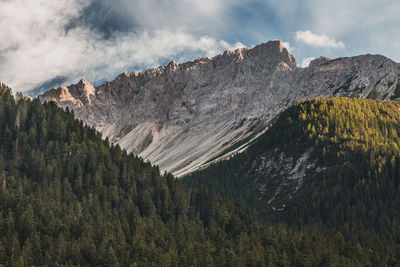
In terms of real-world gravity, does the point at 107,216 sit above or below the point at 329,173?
below

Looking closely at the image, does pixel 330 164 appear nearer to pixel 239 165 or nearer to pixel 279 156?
pixel 279 156

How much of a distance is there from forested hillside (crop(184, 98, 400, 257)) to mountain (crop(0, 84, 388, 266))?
2606 centimetres

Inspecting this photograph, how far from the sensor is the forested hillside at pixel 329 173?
127m

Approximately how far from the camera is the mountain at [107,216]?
7888 cm

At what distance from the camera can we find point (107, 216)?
97.1 meters

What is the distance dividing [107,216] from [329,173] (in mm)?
83759

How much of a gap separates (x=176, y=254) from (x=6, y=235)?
30.1 metres

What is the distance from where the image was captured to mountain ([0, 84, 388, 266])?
259 feet

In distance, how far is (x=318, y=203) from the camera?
139 metres

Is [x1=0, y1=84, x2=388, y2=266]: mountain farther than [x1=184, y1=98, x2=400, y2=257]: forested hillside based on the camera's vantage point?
No

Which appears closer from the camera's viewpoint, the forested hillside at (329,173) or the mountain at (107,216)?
the mountain at (107,216)

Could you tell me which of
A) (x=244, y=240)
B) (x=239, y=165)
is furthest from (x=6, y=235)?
(x=239, y=165)

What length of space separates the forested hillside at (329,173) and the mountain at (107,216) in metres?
26.1

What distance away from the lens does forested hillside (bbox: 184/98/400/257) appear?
12712 centimetres
